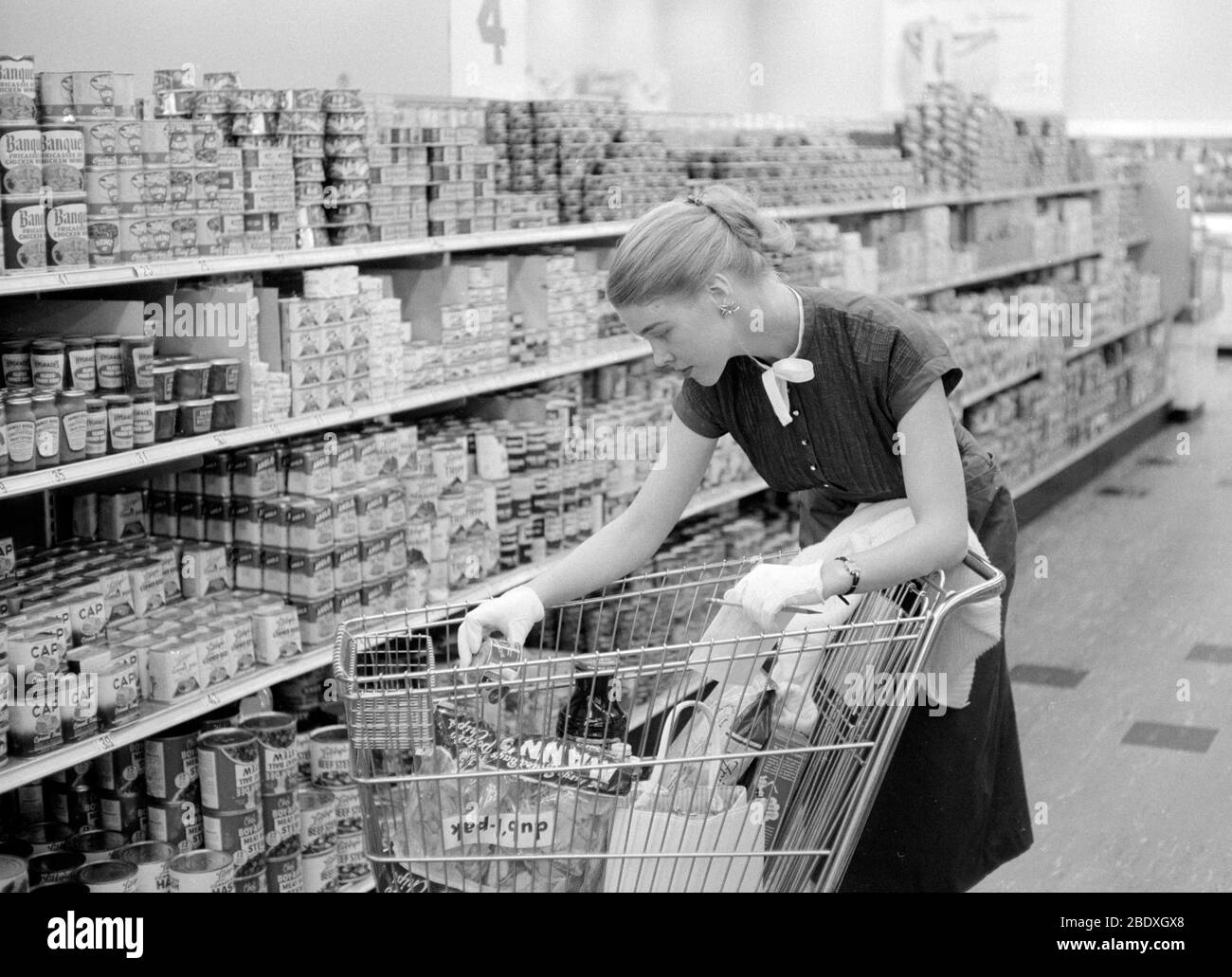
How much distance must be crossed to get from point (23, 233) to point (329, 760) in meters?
1.51

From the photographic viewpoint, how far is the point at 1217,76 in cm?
1383

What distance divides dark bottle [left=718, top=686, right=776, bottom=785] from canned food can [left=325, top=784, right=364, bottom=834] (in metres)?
1.70

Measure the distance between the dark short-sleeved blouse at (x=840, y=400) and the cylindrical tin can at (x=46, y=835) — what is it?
1798mm

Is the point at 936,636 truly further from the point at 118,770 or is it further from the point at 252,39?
the point at 252,39

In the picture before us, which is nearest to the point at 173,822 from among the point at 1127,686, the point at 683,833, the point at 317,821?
the point at 317,821

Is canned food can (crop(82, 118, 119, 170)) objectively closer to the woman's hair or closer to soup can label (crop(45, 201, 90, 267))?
soup can label (crop(45, 201, 90, 267))

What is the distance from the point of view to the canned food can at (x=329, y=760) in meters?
3.73

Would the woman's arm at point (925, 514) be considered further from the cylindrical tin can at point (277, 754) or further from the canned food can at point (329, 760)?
the canned food can at point (329, 760)

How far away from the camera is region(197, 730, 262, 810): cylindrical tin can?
11.1 feet

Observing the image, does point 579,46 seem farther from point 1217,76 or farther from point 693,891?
point 693,891

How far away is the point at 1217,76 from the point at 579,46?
21.0ft

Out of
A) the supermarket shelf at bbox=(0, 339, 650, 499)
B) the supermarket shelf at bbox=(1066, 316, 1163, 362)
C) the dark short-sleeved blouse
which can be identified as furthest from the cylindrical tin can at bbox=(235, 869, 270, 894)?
the supermarket shelf at bbox=(1066, 316, 1163, 362)

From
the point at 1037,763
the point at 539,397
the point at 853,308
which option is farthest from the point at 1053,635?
the point at 853,308

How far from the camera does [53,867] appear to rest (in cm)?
312
